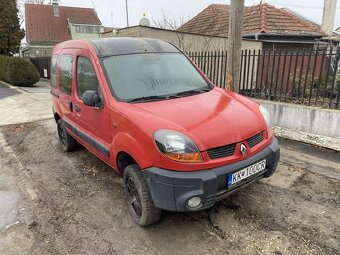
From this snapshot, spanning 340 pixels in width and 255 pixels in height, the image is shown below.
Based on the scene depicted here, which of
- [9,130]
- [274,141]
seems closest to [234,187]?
[274,141]

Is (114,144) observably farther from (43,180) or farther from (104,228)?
(43,180)

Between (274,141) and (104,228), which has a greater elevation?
(274,141)

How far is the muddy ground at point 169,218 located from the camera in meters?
2.84

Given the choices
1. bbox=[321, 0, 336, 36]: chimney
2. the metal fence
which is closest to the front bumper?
the metal fence

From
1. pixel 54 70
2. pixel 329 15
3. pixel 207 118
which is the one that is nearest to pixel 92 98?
pixel 207 118

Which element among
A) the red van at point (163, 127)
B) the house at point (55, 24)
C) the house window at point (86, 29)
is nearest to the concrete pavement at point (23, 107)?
the red van at point (163, 127)

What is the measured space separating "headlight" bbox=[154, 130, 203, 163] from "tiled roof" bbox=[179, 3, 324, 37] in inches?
443

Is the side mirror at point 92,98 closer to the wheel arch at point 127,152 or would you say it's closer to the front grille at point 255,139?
the wheel arch at point 127,152

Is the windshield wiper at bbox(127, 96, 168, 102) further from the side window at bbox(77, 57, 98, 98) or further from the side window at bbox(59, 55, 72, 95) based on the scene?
the side window at bbox(59, 55, 72, 95)

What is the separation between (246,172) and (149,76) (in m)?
1.62

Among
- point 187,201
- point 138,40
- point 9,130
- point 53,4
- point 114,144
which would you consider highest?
point 53,4

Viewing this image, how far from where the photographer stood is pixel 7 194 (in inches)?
161

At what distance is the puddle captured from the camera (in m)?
3.42

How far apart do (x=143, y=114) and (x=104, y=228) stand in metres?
1.34
